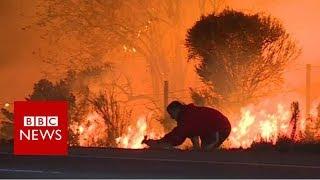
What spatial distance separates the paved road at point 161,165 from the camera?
11.5 metres

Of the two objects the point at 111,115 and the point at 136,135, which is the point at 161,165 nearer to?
the point at 136,135

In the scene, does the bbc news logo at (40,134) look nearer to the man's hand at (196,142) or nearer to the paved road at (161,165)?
the paved road at (161,165)

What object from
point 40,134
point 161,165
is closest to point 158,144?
point 40,134

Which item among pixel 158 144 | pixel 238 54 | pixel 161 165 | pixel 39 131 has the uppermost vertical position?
pixel 238 54

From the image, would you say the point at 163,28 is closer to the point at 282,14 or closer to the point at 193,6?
the point at 193,6

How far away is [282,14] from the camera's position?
26000mm

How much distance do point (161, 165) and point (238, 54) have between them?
1078cm

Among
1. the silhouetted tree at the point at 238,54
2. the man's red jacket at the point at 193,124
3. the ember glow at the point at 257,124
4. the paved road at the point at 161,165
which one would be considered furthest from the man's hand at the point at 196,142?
the silhouetted tree at the point at 238,54

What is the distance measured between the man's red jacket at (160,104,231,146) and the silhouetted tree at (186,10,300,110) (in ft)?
23.9

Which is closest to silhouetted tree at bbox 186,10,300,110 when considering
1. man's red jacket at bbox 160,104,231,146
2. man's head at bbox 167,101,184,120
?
man's red jacket at bbox 160,104,231,146

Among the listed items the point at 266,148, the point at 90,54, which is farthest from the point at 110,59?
the point at 266,148

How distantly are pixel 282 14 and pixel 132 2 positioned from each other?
604cm

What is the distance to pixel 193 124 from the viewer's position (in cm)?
1556

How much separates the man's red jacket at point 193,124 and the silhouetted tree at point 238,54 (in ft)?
23.9
